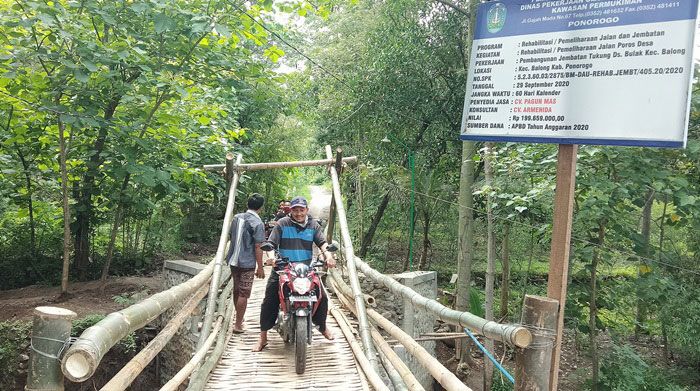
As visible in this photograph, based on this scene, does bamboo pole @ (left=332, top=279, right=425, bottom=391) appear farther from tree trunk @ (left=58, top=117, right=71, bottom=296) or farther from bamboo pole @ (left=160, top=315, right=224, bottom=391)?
tree trunk @ (left=58, top=117, right=71, bottom=296)

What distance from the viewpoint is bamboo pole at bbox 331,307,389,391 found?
328 centimetres

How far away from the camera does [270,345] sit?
14.7 ft

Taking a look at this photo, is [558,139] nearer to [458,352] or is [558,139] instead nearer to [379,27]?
[458,352]

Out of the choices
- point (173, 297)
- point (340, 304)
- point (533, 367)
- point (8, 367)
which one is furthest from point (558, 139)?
point (8, 367)

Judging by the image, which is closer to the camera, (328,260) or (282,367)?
(282,367)

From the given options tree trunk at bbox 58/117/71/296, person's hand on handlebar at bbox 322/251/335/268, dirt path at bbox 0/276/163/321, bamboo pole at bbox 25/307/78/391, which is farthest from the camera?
dirt path at bbox 0/276/163/321

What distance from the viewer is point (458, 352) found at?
8047 mm

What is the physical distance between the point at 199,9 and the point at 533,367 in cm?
528

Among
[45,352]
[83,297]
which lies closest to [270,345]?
[45,352]

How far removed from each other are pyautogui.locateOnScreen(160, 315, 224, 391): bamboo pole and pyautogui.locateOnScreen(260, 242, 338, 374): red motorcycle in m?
0.60

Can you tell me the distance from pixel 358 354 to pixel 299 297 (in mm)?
644

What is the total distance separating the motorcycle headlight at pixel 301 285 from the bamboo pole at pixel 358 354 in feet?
2.15

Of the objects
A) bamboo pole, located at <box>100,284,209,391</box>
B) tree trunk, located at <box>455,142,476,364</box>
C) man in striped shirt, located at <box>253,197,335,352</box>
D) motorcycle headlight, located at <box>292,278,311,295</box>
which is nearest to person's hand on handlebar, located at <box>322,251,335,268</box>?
man in striped shirt, located at <box>253,197,335,352</box>

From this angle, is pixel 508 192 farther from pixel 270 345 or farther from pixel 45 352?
pixel 45 352
